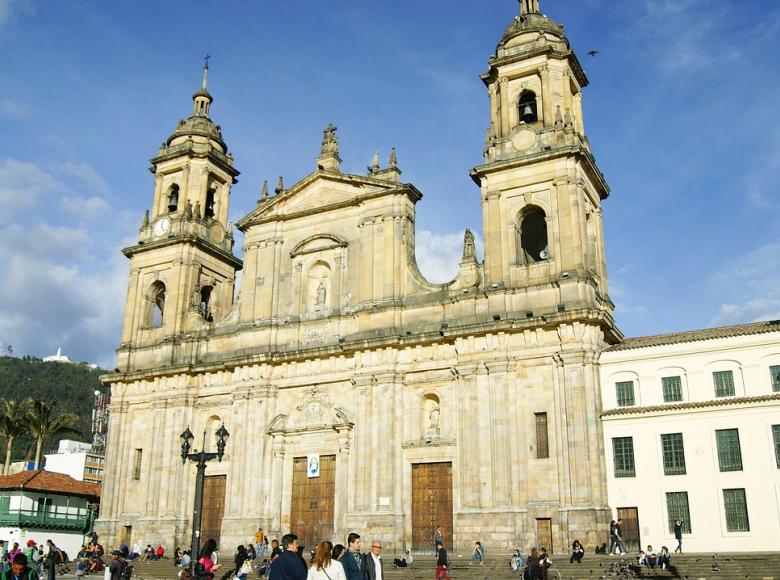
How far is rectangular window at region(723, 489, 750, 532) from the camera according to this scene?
28.2 m

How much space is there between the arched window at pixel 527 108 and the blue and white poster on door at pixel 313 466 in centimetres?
1819

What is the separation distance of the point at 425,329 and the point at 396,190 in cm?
687

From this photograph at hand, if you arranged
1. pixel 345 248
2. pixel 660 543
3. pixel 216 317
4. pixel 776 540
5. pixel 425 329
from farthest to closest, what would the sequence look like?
pixel 216 317, pixel 345 248, pixel 425 329, pixel 660 543, pixel 776 540

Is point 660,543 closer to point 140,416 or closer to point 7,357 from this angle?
point 140,416

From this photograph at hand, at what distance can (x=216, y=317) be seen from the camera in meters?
45.6

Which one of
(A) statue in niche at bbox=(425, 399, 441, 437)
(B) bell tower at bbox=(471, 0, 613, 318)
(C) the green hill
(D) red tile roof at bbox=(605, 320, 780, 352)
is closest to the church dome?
(B) bell tower at bbox=(471, 0, 613, 318)

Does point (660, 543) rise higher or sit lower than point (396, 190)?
lower

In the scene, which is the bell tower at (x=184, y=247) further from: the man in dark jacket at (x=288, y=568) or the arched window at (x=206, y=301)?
the man in dark jacket at (x=288, y=568)

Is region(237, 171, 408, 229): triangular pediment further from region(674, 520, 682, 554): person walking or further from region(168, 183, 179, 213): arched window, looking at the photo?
region(674, 520, 682, 554): person walking

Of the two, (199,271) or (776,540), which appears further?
(199,271)

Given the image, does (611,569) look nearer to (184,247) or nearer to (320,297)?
(320,297)

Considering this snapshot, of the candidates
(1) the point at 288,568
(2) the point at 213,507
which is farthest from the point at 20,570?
(2) the point at 213,507

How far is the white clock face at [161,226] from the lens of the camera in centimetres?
4531

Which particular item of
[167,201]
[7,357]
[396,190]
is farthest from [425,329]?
Result: [7,357]
